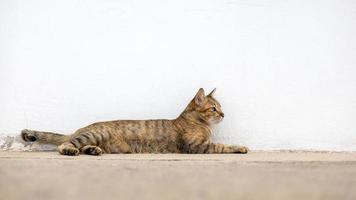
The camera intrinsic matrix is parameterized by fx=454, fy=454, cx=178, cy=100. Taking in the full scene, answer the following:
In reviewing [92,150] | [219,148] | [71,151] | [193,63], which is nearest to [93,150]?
[92,150]

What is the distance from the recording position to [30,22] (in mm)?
3461

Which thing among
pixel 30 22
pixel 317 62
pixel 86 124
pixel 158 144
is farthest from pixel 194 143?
pixel 30 22

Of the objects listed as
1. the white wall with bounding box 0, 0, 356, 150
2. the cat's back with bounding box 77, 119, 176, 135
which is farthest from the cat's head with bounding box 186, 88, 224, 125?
the cat's back with bounding box 77, 119, 176, 135

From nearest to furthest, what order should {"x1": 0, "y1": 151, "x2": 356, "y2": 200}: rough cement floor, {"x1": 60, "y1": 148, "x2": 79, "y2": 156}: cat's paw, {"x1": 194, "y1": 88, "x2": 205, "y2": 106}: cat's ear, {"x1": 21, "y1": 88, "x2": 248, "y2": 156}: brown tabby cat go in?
{"x1": 0, "y1": 151, "x2": 356, "y2": 200}: rough cement floor, {"x1": 60, "y1": 148, "x2": 79, "y2": 156}: cat's paw, {"x1": 21, "y1": 88, "x2": 248, "y2": 156}: brown tabby cat, {"x1": 194, "y1": 88, "x2": 205, "y2": 106}: cat's ear

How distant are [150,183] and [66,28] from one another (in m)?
2.24

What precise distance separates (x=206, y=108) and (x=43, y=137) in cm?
120

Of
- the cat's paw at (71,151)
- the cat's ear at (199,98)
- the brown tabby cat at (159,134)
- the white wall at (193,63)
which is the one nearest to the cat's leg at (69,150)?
the cat's paw at (71,151)

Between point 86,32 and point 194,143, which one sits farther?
point 86,32

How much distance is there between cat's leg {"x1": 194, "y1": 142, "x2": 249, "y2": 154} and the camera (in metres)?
3.16

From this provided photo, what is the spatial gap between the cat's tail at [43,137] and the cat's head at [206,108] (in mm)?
947

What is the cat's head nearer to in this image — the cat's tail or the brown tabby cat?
the brown tabby cat

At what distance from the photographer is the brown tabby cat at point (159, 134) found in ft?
10.3

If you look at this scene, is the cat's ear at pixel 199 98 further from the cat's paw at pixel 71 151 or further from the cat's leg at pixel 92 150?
the cat's paw at pixel 71 151

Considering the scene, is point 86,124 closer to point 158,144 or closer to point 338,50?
point 158,144
